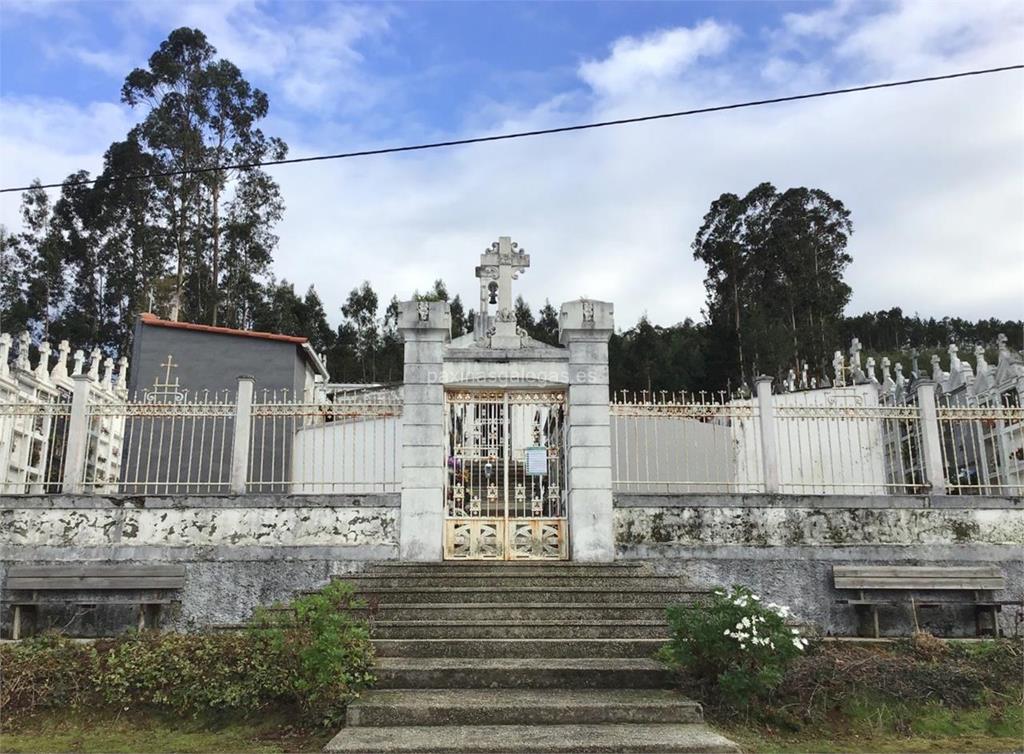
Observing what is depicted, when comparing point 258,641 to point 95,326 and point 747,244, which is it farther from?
point 747,244

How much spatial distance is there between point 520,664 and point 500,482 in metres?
4.32

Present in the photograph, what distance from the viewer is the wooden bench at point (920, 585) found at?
29.1 ft

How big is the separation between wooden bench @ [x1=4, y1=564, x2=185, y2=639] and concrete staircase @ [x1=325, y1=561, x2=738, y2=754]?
7.55 ft

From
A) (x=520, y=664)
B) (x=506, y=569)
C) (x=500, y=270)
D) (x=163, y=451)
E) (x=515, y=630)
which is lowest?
(x=520, y=664)

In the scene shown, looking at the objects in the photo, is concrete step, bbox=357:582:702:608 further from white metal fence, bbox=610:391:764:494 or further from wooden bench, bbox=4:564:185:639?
white metal fence, bbox=610:391:764:494

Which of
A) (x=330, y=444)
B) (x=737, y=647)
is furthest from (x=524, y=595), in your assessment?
(x=330, y=444)

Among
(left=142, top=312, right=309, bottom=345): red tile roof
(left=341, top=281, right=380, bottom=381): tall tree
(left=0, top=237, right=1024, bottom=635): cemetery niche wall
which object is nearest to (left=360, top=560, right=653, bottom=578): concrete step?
(left=0, top=237, right=1024, bottom=635): cemetery niche wall

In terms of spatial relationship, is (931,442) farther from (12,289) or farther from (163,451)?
(12,289)

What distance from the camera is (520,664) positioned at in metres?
6.67

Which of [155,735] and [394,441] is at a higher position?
[394,441]

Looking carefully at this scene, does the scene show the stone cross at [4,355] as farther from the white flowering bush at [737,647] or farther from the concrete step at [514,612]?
the white flowering bush at [737,647]

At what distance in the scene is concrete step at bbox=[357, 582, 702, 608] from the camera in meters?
8.21

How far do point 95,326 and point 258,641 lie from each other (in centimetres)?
2872

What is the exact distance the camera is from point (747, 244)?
119 ft
